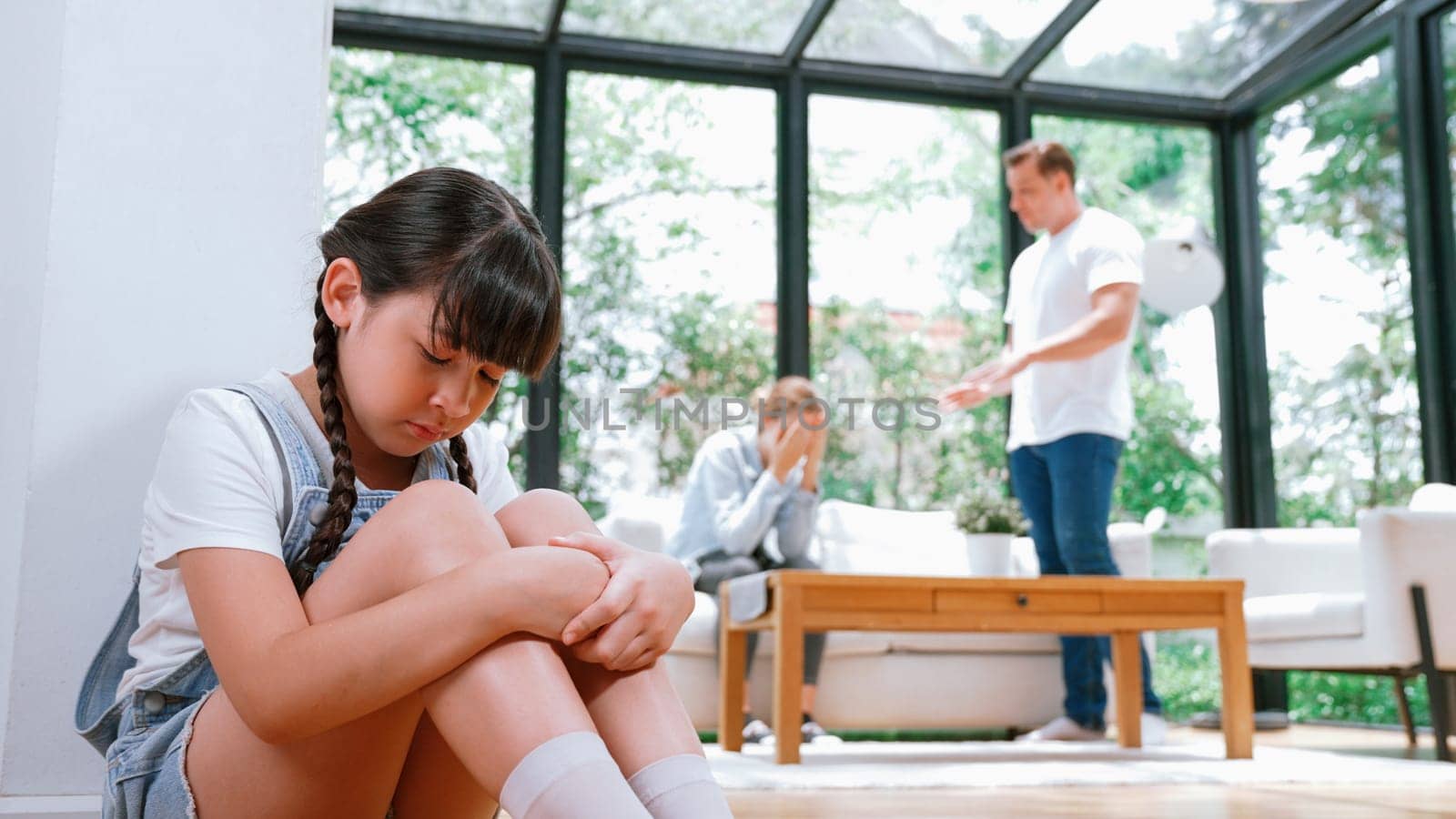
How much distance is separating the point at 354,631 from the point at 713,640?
110 inches

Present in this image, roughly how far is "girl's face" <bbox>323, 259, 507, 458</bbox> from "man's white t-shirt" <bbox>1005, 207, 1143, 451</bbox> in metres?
2.58

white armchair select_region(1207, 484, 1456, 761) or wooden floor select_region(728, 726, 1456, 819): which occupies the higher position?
white armchair select_region(1207, 484, 1456, 761)

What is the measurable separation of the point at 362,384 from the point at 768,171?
13.8 ft

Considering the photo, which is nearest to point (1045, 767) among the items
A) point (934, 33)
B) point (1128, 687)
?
point (1128, 687)

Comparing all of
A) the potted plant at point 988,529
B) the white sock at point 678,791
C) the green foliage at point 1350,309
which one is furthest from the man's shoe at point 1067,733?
the white sock at point 678,791

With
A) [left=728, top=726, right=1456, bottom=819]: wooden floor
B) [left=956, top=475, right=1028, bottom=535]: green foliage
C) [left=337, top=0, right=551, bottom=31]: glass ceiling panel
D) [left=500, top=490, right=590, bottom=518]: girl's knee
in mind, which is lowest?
[left=728, top=726, right=1456, bottom=819]: wooden floor

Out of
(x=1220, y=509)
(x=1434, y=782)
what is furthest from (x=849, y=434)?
(x=1434, y=782)

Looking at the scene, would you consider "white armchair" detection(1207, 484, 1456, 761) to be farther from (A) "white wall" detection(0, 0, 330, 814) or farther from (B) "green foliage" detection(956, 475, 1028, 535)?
(A) "white wall" detection(0, 0, 330, 814)

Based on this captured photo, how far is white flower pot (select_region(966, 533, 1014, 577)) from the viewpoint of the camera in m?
3.47

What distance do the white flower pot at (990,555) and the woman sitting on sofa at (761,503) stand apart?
0.50 meters

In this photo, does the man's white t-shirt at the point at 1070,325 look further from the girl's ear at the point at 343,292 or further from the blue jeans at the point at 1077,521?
the girl's ear at the point at 343,292

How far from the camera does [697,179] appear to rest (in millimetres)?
5121

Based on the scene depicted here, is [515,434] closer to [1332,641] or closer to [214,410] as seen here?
[1332,641]

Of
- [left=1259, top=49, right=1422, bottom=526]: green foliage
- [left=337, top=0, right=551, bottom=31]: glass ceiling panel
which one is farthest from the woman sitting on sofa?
[left=1259, top=49, right=1422, bottom=526]: green foliage
